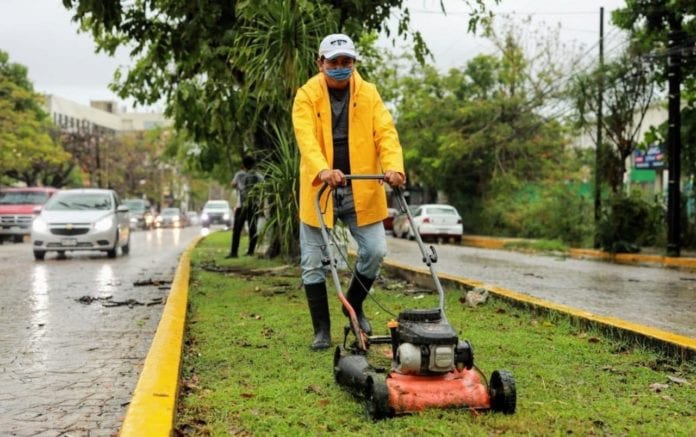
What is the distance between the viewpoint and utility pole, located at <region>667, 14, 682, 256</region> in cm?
1650

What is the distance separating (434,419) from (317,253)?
6.63 ft

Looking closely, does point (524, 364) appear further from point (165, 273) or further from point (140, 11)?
point (165, 273)

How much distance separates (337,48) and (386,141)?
26.4 inches

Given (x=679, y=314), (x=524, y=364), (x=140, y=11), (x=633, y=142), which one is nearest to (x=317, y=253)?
(x=524, y=364)

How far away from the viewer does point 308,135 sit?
5.26m

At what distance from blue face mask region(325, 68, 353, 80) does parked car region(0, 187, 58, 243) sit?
24.4 meters

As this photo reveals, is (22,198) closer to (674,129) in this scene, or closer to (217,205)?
(217,205)

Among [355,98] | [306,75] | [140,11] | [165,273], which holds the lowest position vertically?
[165,273]

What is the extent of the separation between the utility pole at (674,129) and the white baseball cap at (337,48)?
1299 cm

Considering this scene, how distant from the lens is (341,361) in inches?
173

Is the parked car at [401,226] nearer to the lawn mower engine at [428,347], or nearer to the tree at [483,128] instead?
the tree at [483,128]

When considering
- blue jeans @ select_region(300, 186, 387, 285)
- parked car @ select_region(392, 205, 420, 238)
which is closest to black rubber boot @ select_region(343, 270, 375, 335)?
blue jeans @ select_region(300, 186, 387, 285)

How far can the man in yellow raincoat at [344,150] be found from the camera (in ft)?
17.4

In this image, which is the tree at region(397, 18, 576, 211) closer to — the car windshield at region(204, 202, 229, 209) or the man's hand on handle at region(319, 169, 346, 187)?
the car windshield at region(204, 202, 229, 209)
